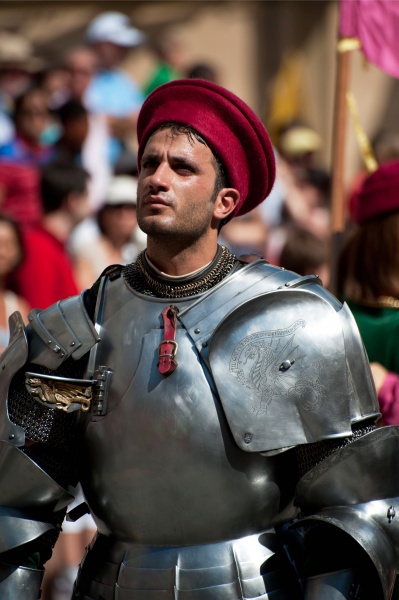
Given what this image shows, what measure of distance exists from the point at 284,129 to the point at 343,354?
22.0 feet

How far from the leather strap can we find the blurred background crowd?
108 cm

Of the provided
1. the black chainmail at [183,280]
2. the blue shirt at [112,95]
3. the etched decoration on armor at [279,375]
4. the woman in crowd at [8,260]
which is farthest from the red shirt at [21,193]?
the etched decoration on armor at [279,375]

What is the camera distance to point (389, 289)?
423 centimetres

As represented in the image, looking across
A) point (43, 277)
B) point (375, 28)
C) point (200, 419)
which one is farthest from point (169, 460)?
point (43, 277)

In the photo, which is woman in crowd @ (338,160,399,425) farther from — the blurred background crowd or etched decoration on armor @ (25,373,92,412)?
etched decoration on armor @ (25,373,92,412)

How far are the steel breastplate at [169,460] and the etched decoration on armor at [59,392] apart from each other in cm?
7

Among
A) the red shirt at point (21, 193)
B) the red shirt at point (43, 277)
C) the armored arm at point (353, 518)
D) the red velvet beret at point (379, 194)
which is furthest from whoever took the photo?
the red shirt at point (21, 193)

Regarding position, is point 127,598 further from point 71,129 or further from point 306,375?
point 71,129

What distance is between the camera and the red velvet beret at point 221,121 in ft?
10.7

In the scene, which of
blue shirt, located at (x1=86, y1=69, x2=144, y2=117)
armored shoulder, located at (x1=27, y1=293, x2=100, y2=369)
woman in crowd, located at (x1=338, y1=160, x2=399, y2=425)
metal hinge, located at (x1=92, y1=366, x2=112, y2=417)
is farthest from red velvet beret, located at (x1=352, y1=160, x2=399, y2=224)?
blue shirt, located at (x1=86, y1=69, x2=144, y2=117)

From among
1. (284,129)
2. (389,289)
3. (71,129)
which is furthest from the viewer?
(284,129)

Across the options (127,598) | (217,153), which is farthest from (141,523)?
(217,153)

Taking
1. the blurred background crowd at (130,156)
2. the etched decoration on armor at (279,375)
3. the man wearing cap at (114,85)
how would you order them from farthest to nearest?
the man wearing cap at (114,85)
the blurred background crowd at (130,156)
the etched decoration on armor at (279,375)

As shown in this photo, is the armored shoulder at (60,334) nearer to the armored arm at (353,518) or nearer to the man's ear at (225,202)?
the man's ear at (225,202)
